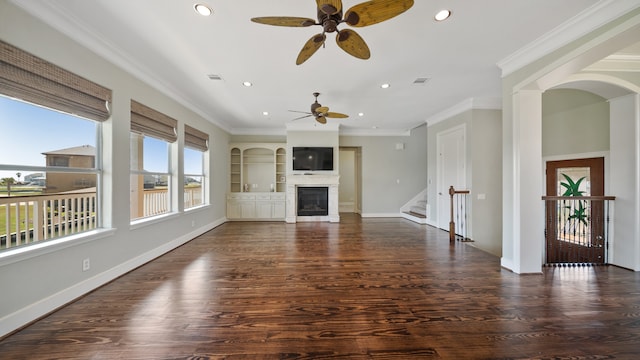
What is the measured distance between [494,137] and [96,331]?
20.7ft

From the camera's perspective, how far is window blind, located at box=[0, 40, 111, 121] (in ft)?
5.75

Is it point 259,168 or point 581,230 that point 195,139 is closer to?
point 259,168

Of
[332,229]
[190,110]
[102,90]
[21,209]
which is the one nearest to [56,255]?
[21,209]

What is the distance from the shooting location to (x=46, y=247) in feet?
6.40

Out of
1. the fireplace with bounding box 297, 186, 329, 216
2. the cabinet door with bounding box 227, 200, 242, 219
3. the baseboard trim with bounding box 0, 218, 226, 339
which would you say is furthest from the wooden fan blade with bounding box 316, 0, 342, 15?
the cabinet door with bounding box 227, 200, 242, 219

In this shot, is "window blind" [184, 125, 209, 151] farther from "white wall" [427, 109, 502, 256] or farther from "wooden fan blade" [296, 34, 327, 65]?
"white wall" [427, 109, 502, 256]

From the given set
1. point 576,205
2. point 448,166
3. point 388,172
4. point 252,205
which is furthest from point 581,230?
point 252,205

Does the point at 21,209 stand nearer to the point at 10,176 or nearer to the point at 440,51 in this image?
the point at 10,176

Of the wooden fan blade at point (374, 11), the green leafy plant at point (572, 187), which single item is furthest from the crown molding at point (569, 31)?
the green leafy plant at point (572, 187)

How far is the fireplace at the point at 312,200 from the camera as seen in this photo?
650 centimetres

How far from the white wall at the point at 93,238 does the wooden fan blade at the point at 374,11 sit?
8.64ft

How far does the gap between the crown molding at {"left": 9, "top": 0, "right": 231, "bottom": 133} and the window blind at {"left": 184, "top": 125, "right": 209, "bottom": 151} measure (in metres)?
0.91

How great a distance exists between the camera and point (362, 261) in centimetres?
328

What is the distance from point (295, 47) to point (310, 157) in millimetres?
3827
